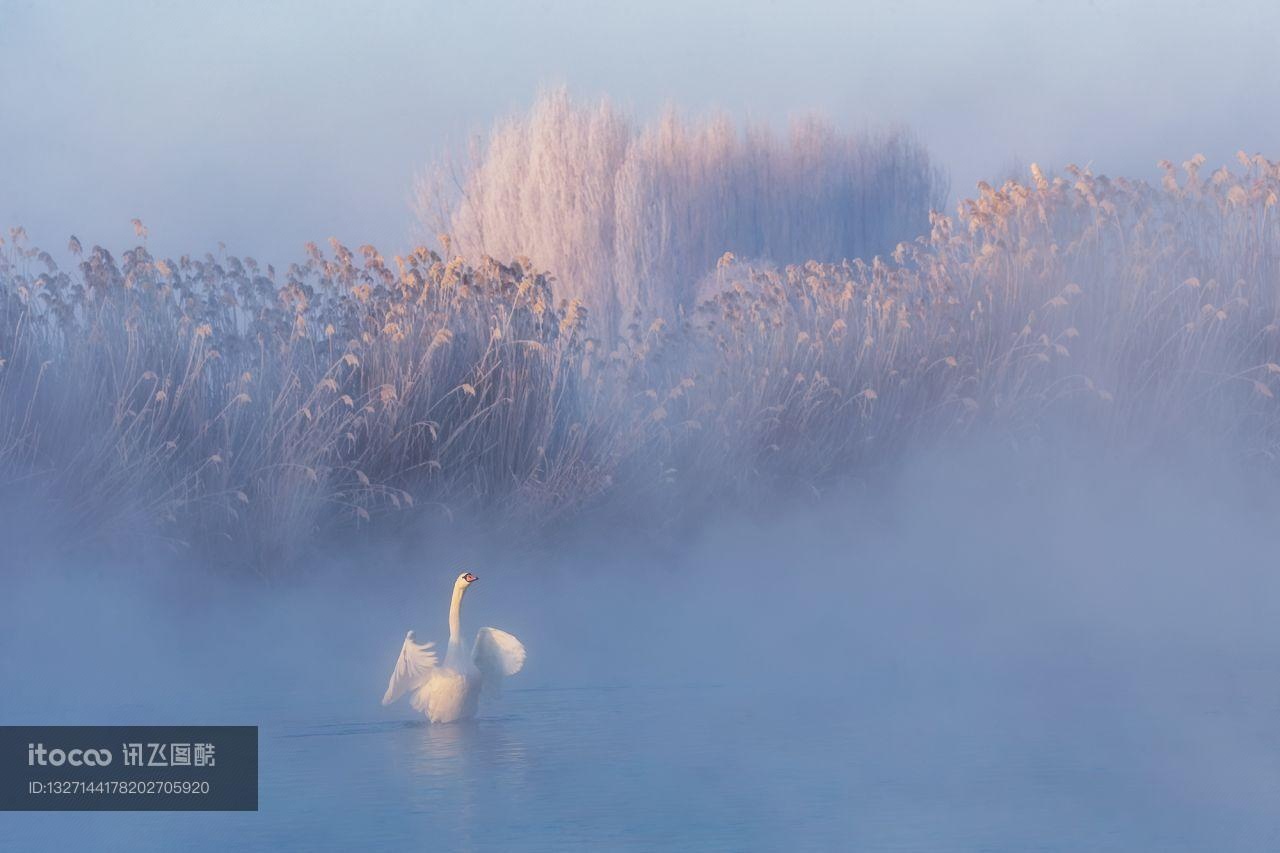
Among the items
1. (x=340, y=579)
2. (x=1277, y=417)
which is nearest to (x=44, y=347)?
(x=340, y=579)

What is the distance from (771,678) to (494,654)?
1.13 meters

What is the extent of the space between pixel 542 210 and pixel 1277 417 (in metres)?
13.0

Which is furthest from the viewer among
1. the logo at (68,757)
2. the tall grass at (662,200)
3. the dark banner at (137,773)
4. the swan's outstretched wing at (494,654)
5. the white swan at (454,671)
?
the tall grass at (662,200)

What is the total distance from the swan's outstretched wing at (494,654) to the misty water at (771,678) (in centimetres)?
15

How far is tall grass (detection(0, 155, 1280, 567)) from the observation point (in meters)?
7.70

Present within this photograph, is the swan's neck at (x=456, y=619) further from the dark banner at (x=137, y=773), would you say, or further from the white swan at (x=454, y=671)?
the dark banner at (x=137, y=773)

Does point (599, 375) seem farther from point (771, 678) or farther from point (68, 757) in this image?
point (68, 757)

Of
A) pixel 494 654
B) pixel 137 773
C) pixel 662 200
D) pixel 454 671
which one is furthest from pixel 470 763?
pixel 662 200

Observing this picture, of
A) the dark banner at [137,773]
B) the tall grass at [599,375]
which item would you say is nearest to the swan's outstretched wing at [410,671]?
the dark banner at [137,773]

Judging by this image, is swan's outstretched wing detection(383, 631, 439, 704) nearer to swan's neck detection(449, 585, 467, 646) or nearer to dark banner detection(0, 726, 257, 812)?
swan's neck detection(449, 585, 467, 646)

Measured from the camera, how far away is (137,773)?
4.77 meters

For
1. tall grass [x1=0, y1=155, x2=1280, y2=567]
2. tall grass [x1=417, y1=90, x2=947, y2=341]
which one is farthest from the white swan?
tall grass [x1=417, y1=90, x2=947, y2=341]

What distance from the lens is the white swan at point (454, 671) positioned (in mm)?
5730

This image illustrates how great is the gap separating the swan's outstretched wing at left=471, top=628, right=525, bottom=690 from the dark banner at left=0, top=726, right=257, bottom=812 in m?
→ 1.04
